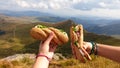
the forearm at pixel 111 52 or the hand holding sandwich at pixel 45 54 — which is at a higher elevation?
the hand holding sandwich at pixel 45 54

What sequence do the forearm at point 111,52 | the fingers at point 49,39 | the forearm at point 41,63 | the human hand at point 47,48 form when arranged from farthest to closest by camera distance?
the forearm at point 111,52 → the fingers at point 49,39 → the human hand at point 47,48 → the forearm at point 41,63

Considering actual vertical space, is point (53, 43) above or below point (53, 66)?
above

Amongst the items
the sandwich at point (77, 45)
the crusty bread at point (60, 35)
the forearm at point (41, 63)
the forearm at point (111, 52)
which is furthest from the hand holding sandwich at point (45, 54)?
the forearm at point (111, 52)

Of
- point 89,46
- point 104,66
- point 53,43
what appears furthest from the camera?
point 104,66

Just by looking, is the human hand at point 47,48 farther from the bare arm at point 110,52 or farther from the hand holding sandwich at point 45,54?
the bare arm at point 110,52

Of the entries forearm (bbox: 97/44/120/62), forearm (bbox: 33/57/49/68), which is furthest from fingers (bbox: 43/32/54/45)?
forearm (bbox: 97/44/120/62)

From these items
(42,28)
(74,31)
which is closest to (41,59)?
(42,28)

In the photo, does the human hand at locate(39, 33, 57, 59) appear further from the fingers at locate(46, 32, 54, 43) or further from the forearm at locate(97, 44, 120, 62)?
the forearm at locate(97, 44, 120, 62)

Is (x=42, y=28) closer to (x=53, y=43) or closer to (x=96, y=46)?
(x=53, y=43)

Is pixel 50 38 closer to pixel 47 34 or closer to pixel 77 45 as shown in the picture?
pixel 47 34

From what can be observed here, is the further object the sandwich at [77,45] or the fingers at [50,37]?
the sandwich at [77,45]
